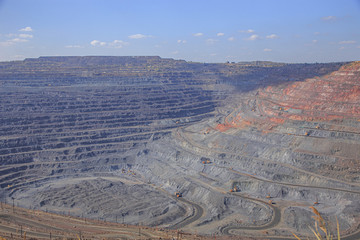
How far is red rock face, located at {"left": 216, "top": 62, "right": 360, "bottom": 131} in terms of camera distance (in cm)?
8281

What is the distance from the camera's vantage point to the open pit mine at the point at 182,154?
53.7 meters

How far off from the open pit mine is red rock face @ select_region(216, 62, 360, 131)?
403 millimetres

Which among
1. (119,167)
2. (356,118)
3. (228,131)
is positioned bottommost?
(119,167)

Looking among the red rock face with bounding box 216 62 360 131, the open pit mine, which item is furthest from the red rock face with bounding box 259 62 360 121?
the open pit mine

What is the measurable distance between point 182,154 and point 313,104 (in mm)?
37408

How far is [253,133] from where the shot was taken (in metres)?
82.6

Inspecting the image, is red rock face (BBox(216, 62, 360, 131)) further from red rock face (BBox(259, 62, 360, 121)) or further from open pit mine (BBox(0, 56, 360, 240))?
open pit mine (BBox(0, 56, 360, 240))

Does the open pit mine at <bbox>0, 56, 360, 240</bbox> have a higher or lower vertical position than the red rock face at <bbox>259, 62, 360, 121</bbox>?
lower

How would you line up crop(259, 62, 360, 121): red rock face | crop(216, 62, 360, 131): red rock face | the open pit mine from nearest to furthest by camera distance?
the open pit mine → crop(259, 62, 360, 121): red rock face → crop(216, 62, 360, 131): red rock face

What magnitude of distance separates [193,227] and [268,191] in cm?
1715

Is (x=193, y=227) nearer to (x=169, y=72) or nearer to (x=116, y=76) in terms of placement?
(x=116, y=76)

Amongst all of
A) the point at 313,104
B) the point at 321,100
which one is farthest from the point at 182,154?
the point at 321,100

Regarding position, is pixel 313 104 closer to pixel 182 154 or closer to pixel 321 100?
pixel 321 100

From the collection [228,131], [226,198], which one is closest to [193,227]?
[226,198]
